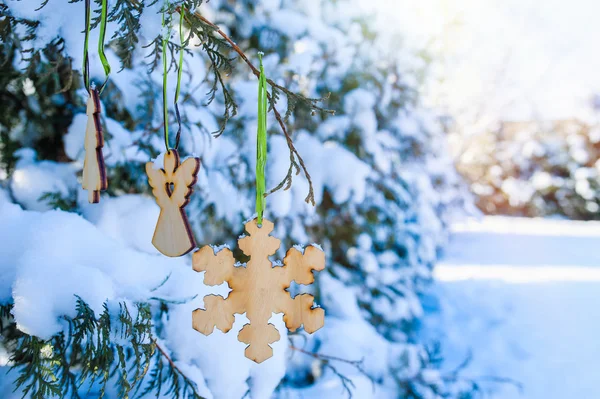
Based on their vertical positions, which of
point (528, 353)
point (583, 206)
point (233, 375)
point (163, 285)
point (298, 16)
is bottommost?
point (583, 206)

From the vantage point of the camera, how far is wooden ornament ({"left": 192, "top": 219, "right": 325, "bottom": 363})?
677 mm

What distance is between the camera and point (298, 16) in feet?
6.87

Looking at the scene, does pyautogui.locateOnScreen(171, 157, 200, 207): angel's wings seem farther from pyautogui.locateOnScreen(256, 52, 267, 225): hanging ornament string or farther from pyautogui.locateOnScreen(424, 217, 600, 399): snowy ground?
pyautogui.locateOnScreen(424, 217, 600, 399): snowy ground

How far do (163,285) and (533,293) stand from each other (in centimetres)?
333

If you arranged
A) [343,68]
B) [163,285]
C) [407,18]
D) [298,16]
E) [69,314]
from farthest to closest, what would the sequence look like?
[407,18], [343,68], [298,16], [163,285], [69,314]

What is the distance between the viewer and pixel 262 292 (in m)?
0.69

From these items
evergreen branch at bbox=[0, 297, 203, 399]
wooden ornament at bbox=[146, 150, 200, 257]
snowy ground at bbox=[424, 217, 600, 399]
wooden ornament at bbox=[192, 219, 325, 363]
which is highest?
wooden ornament at bbox=[146, 150, 200, 257]

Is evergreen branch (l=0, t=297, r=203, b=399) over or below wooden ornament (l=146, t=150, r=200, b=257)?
below

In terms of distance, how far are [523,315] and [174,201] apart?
3.12m

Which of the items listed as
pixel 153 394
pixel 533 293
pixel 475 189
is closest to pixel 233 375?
pixel 153 394

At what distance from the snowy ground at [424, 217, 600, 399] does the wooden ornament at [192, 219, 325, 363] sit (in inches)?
70.9

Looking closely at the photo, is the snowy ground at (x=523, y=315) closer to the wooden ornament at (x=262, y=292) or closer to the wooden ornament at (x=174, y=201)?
the wooden ornament at (x=262, y=292)

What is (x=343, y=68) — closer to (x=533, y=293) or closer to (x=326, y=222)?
(x=326, y=222)

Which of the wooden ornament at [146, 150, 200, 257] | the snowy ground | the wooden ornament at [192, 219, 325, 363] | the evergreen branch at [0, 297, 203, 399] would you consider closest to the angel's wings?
the wooden ornament at [146, 150, 200, 257]
